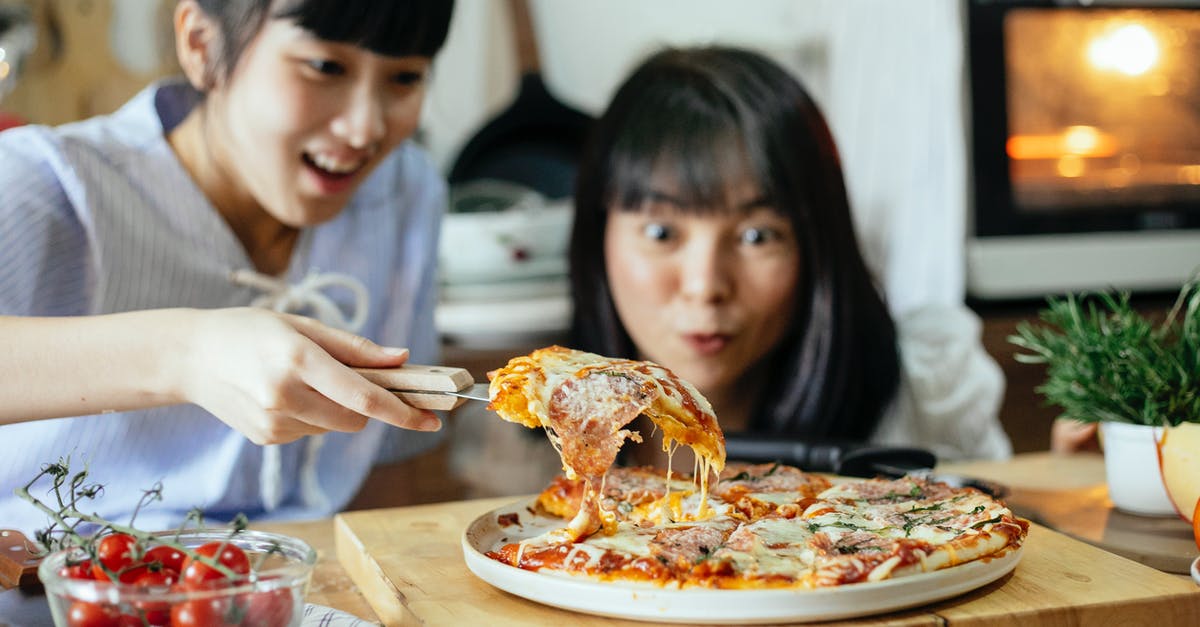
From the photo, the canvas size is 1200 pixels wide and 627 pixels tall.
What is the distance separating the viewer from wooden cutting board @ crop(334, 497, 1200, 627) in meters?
0.83

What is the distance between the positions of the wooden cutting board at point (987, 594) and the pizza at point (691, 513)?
0.11ft

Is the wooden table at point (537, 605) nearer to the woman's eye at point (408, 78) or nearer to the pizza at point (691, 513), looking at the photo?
the pizza at point (691, 513)

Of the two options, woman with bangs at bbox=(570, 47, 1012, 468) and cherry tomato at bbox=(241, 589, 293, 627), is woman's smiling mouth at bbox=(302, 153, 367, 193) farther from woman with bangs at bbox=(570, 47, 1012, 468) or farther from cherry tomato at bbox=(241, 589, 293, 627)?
cherry tomato at bbox=(241, 589, 293, 627)

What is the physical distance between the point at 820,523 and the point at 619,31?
1856 mm

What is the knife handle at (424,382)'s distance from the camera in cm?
90

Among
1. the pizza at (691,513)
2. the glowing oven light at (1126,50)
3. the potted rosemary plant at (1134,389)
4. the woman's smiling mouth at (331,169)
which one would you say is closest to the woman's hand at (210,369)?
the pizza at (691,513)

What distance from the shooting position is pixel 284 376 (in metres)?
0.89

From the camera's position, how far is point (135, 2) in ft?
7.11

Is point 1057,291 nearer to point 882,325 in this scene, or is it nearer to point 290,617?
point 882,325

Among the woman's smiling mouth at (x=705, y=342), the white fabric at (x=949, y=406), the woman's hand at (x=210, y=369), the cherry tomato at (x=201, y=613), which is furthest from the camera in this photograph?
the white fabric at (x=949, y=406)

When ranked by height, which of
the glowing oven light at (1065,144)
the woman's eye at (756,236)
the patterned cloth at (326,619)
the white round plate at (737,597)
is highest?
the glowing oven light at (1065,144)

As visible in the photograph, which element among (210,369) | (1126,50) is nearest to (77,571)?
(210,369)

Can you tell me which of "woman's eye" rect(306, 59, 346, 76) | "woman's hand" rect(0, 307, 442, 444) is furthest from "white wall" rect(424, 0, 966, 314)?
"woman's hand" rect(0, 307, 442, 444)

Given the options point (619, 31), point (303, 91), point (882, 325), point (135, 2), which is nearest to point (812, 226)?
point (882, 325)
